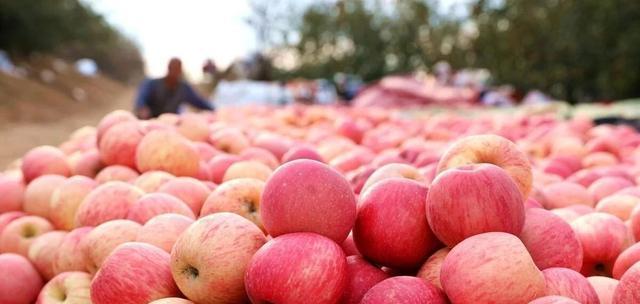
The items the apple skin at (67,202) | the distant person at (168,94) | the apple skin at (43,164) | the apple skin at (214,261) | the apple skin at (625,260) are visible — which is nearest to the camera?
the apple skin at (214,261)

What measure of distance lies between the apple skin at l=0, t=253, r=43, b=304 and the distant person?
4.47 meters

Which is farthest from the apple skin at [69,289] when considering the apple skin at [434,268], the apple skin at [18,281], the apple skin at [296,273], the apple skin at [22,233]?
the apple skin at [434,268]

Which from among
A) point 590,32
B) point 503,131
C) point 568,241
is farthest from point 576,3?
point 568,241

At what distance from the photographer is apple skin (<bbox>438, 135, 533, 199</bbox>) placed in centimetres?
207

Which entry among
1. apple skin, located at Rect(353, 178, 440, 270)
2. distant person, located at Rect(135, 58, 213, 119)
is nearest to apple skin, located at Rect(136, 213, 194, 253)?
apple skin, located at Rect(353, 178, 440, 270)

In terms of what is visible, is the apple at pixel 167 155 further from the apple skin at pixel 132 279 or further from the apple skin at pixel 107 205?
the apple skin at pixel 132 279

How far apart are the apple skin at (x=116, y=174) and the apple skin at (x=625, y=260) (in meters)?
2.15

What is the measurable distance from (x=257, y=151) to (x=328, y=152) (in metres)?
0.63

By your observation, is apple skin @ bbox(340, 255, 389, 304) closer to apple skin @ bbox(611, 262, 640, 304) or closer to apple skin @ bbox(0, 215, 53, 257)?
apple skin @ bbox(611, 262, 640, 304)

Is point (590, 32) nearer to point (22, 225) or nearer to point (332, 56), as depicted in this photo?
point (22, 225)

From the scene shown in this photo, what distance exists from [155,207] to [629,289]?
1.59 m

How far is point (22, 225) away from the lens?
2.59 meters

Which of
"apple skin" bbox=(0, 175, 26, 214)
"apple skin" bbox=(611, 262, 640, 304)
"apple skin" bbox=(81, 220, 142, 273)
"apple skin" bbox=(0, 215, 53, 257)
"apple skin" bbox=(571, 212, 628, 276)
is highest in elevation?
"apple skin" bbox=(81, 220, 142, 273)

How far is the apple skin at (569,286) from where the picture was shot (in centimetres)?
152
